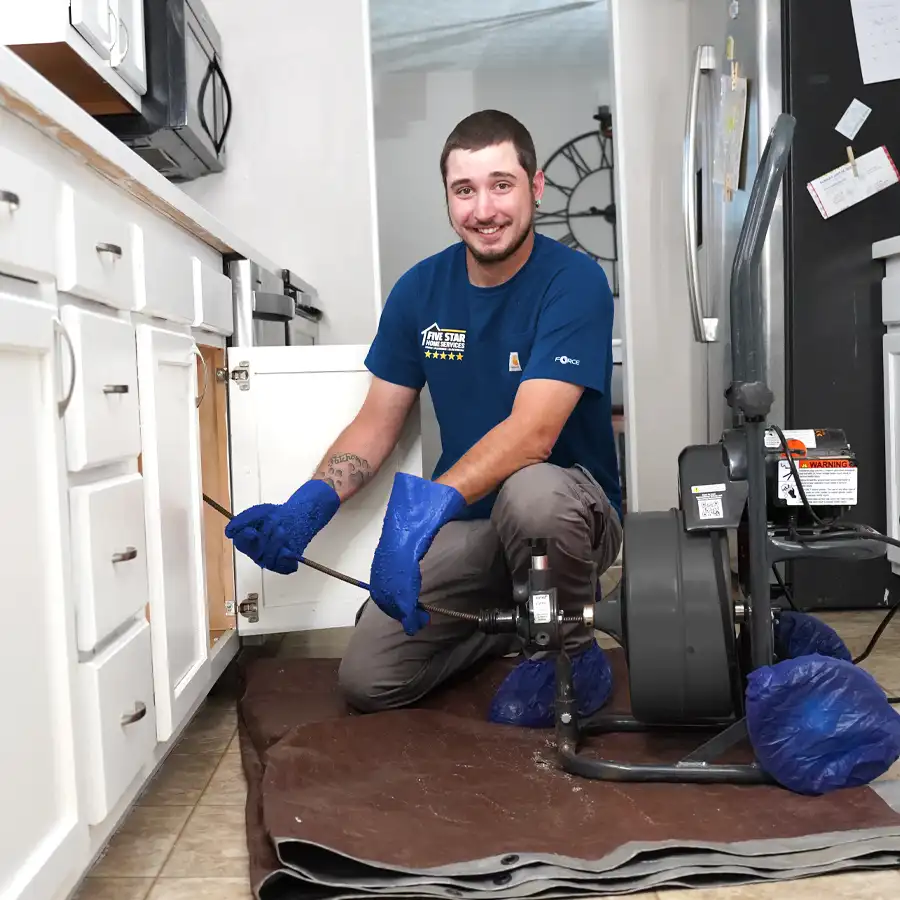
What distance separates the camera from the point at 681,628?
1264 millimetres

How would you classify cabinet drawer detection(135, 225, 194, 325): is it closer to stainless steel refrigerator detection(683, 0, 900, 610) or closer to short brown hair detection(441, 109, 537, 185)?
short brown hair detection(441, 109, 537, 185)

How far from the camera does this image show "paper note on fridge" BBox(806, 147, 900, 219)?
2.21 metres

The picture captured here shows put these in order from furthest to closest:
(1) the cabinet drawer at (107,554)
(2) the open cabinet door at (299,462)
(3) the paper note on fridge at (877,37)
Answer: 1. (3) the paper note on fridge at (877,37)
2. (2) the open cabinet door at (299,462)
3. (1) the cabinet drawer at (107,554)

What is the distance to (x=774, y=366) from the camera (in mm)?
2270

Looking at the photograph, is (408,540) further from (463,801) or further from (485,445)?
(463,801)

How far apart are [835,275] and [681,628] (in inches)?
51.8

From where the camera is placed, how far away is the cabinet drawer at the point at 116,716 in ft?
3.33

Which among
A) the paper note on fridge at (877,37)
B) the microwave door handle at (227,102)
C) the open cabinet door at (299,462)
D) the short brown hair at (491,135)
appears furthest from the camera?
the microwave door handle at (227,102)

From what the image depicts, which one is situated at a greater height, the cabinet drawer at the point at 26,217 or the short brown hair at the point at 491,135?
A: the short brown hair at the point at 491,135

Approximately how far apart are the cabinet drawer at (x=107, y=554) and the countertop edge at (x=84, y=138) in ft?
1.24

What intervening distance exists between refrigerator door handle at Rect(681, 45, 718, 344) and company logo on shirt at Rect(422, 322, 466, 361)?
1072mm

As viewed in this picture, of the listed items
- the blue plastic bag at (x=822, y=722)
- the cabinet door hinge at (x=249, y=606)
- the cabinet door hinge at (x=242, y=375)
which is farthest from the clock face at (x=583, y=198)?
the blue plastic bag at (x=822, y=722)

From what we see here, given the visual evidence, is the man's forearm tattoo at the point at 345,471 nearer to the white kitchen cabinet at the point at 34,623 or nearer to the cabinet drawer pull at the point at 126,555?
the cabinet drawer pull at the point at 126,555

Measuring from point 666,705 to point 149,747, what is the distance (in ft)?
2.22
